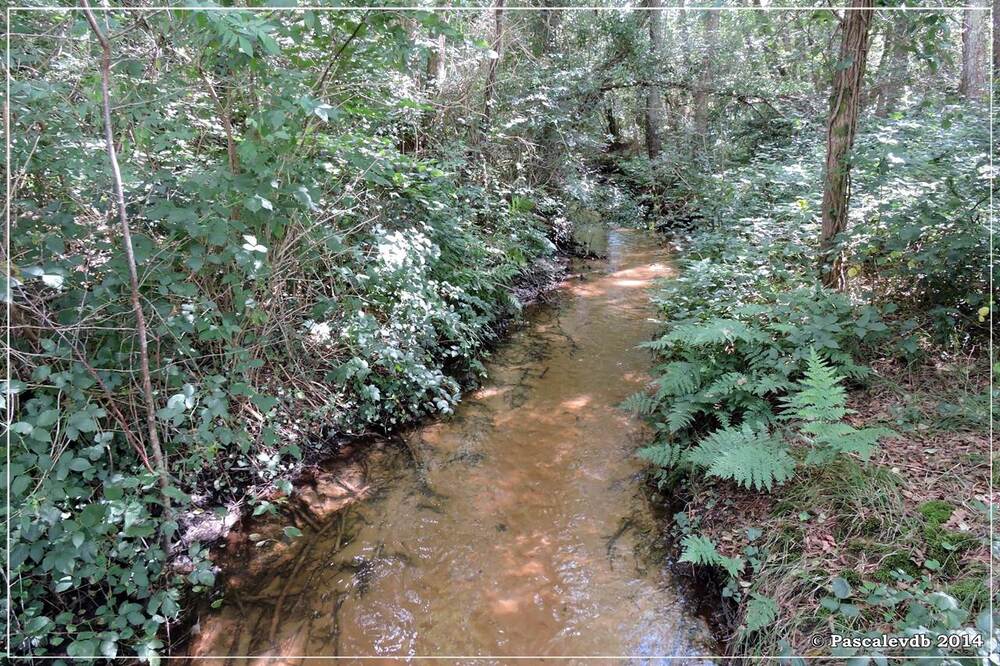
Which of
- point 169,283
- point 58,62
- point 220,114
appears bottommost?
point 169,283

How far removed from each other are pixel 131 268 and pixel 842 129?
4976mm

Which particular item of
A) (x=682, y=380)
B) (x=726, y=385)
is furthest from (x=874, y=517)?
(x=682, y=380)

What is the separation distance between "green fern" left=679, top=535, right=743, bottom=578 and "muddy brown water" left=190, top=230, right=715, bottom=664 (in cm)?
26

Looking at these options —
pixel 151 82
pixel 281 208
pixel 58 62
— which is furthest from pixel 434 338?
pixel 58 62

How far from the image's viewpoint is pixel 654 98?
1244 centimetres

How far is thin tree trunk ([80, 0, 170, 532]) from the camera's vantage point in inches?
92.6

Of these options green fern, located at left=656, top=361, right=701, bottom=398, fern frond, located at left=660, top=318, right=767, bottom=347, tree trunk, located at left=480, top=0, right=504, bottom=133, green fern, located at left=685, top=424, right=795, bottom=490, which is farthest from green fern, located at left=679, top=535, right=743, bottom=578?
tree trunk, located at left=480, top=0, right=504, bottom=133

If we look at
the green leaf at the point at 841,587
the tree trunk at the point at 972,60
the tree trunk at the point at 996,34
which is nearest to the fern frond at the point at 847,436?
the green leaf at the point at 841,587

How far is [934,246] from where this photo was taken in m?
3.75

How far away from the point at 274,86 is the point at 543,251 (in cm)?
552

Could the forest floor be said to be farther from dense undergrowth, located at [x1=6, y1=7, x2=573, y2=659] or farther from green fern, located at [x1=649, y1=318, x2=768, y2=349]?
dense undergrowth, located at [x1=6, y1=7, x2=573, y2=659]

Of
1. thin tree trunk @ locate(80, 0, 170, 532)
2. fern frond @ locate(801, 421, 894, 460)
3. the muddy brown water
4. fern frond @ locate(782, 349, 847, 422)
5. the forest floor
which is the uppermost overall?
thin tree trunk @ locate(80, 0, 170, 532)

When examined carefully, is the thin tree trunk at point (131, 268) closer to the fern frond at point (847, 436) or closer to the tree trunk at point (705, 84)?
the fern frond at point (847, 436)

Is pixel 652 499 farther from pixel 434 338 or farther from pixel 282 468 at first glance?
pixel 282 468
